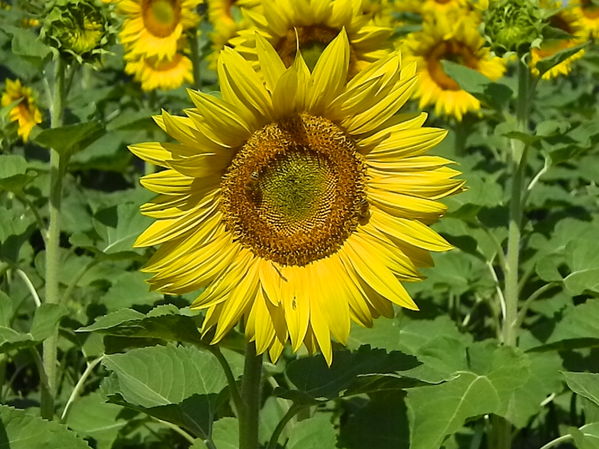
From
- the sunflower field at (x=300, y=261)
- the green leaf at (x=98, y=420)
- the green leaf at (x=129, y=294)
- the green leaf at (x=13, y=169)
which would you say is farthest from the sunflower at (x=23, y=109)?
the green leaf at (x=98, y=420)

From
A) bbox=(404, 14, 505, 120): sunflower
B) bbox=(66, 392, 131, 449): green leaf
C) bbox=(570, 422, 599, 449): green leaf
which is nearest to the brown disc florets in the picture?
bbox=(570, 422, 599, 449): green leaf

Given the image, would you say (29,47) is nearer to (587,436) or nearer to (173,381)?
(173,381)

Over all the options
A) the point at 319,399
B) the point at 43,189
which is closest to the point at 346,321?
the point at 319,399

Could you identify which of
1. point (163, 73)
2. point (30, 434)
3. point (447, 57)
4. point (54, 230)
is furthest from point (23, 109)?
point (30, 434)

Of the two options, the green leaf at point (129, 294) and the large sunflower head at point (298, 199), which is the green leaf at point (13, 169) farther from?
the large sunflower head at point (298, 199)

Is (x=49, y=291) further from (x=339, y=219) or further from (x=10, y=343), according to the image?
(x=339, y=219)

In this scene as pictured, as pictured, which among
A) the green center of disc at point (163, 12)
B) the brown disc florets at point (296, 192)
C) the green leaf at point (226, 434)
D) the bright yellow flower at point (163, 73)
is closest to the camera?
the brown disc florets at point (296, 192)
